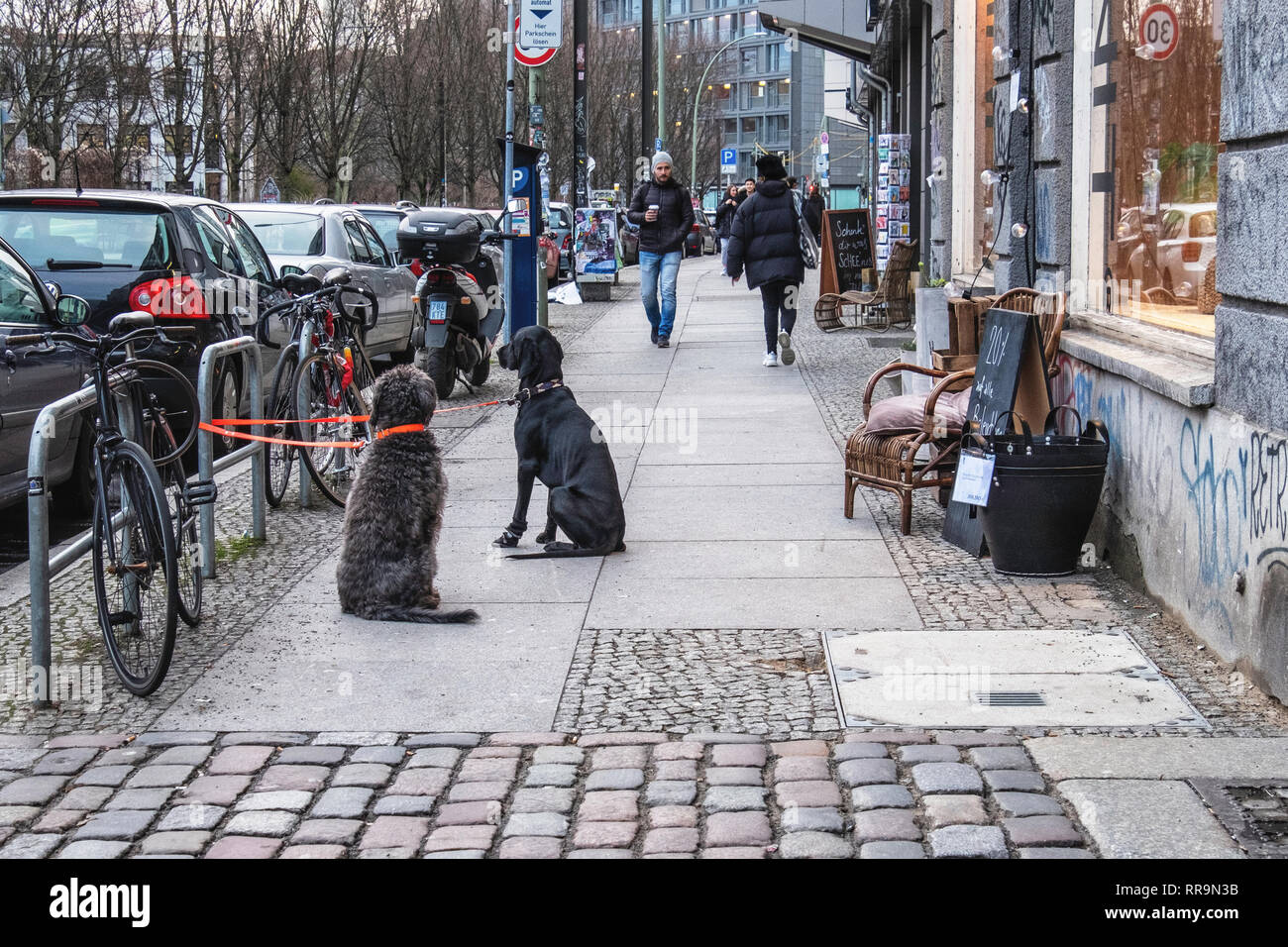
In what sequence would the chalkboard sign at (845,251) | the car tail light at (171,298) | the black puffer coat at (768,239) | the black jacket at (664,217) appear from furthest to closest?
the chalkboard sign at (845,251), the black jacket at (664,217), the black puffer coat at (768,239), the car tail light at (171,298)

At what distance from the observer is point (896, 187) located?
20859 millimetres

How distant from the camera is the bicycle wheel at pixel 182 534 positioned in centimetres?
642

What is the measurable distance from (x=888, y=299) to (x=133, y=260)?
37.2 feet

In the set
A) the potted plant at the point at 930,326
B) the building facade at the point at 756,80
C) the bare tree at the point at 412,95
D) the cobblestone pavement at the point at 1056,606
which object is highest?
the building facade at the point at 756,80

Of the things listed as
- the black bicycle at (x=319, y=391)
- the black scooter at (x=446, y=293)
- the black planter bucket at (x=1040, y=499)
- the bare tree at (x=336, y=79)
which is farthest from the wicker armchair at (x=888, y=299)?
the bare tree at (x=336, y=79)

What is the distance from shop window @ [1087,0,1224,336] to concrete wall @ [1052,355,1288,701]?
0.54 m

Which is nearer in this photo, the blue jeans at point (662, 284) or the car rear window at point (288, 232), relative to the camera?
the car rear window at point (288, 232)

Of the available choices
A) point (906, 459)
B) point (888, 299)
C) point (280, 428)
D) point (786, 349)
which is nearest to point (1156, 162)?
point (906, 459)

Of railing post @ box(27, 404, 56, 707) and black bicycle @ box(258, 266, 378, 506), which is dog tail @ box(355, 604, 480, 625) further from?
black bicycle @ box(258, 266, 378, 506)

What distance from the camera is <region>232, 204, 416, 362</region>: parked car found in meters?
14.8

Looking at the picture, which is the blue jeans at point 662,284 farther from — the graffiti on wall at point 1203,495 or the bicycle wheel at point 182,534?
the bicycle wheel at point 182,534

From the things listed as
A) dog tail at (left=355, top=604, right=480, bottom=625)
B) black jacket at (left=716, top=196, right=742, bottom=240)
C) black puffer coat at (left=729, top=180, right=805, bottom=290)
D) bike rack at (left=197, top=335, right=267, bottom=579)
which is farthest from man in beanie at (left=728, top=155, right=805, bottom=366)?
black jacket at (left=716, top=196, right=742, bottom=240)

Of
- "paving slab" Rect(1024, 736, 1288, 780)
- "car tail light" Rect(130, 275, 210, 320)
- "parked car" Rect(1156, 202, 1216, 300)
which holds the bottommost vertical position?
"paving slab" Rect(1024, 736, 1288, 780)

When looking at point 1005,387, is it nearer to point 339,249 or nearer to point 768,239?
point 768,239
